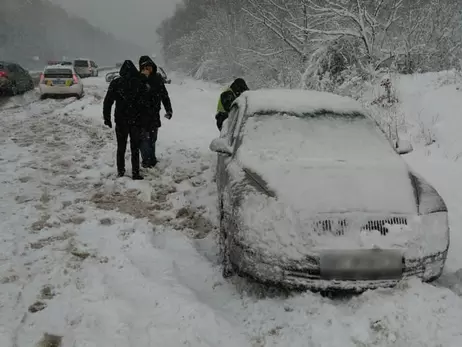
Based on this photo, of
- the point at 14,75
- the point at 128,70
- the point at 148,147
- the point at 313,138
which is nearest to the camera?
the point at 313,138

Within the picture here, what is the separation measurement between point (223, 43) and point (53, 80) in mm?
22914

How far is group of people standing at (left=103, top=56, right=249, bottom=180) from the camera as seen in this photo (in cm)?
655

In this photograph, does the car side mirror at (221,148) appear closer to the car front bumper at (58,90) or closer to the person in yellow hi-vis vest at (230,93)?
the person in yellow hi-vis vest at (230,93)

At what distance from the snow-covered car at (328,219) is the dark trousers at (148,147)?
306cm

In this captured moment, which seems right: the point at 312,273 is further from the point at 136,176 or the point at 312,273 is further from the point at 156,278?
the point at 136,176

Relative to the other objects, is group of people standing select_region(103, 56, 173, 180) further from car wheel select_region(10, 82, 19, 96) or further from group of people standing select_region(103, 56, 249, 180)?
car wheel select_region(10, 82, 19, 96)

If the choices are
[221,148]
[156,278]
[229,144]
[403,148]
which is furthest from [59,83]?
[403,148]

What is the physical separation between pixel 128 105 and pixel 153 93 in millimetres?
580

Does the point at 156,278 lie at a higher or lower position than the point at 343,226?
lower

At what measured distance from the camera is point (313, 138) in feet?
15.0

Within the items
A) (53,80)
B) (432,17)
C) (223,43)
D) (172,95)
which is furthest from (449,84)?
(223,43)

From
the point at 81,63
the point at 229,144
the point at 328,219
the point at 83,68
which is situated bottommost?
the point at 83,68

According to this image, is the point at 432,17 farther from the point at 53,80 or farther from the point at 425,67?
the point at 53,80

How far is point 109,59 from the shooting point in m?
143
